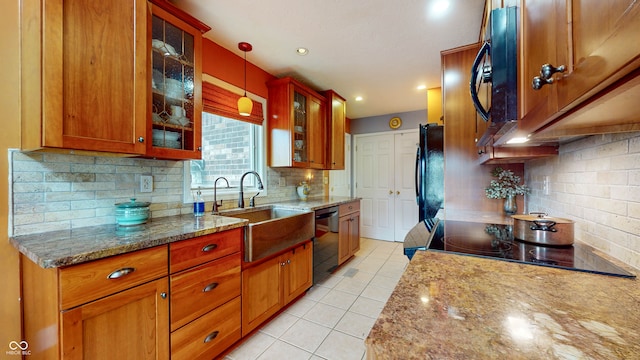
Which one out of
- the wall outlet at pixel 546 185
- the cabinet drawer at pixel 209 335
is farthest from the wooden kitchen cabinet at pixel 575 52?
the cabinet drawer at pixel 209 335

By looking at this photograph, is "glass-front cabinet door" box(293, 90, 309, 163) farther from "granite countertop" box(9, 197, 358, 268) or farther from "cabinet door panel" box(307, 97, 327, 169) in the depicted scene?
"granite countertop" box(9, 197, 358, 268)

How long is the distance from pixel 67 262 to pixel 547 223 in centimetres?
198

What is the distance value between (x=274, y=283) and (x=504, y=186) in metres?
2.07

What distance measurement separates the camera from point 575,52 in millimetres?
427

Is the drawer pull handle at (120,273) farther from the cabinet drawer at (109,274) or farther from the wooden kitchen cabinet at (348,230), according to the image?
the wooden kitchen cabinet at (348,230)

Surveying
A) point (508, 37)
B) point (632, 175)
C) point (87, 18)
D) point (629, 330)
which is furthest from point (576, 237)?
point (87, 18)

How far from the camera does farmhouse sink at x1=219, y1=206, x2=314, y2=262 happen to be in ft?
5.51

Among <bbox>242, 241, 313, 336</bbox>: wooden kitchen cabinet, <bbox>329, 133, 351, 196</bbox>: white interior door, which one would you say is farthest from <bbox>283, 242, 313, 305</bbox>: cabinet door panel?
<bbox>329, 133, 351, 196</bbox>: white interior door

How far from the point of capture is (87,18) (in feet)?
3.85

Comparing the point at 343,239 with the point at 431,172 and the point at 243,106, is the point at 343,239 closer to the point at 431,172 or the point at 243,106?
the point at 431,172

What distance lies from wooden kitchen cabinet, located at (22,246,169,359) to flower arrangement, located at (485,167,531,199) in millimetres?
2381

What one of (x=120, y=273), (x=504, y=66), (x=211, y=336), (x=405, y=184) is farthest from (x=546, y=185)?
(x=405, y=184)

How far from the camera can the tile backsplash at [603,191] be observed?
0.81m

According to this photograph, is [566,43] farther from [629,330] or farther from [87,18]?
[87,18]
